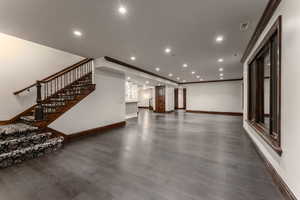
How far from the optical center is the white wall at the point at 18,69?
400 cm

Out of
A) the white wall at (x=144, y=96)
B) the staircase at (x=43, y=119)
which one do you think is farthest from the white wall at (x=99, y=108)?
the white wall at (x=144, y=96)

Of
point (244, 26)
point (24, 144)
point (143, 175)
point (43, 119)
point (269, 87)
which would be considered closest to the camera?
point (143, 175)

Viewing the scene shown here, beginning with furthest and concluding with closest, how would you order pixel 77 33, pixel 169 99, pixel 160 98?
pixel 169 99 < pixel 160 98 < pixel 77 33

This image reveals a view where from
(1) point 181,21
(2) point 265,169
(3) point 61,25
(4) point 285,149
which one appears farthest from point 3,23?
(2) point 265,169

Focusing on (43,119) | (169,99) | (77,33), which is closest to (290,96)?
(77,33)

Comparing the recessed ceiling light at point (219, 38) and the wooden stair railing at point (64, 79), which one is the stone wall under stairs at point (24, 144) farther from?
the recessed ceiling light at point (219, 38)

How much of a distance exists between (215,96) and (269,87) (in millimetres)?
9193

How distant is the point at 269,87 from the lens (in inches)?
109

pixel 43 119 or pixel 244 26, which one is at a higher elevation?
pixel 244 26

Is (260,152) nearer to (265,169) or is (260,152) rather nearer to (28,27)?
(265,169)

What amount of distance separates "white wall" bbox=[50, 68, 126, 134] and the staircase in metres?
0.24

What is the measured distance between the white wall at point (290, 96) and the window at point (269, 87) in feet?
0.45

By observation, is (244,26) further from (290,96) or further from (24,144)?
(24,144)

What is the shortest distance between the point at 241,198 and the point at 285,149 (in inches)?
37.3
